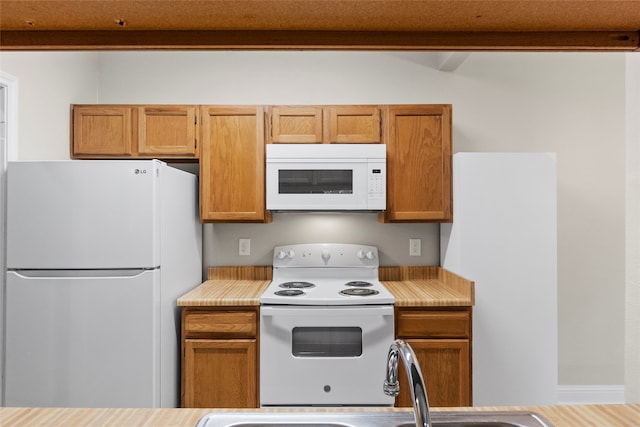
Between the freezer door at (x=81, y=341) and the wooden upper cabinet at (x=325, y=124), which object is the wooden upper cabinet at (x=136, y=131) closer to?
the wooden upper cabinet at (x=325, y=124)

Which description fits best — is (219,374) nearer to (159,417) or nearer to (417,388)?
(159,417)

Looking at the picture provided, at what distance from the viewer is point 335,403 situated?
2371 mm

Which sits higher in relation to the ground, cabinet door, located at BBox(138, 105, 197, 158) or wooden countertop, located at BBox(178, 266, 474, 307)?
cabinet door, located at BBox(138, 105, 197, 158)

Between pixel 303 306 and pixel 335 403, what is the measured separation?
56cm

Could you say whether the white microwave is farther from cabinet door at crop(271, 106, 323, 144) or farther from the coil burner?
the coil burner

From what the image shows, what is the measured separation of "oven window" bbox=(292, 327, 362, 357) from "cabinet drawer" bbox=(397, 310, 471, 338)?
0.27m

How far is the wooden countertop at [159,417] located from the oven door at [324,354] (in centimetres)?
138

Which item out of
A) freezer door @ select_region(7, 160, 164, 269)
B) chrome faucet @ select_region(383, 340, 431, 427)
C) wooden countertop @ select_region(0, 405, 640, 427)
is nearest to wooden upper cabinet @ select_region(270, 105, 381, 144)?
freezer door @ select_region(7, 160, 164, 269)

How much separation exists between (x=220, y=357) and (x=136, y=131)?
5.01 feet

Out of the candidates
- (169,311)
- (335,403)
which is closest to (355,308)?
(335,403)

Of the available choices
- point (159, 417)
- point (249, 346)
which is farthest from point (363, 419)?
point (249, 346)

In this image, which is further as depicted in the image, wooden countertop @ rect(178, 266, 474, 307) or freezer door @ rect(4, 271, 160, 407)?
wooden countertop @ rect(178, 266, 474, 307)

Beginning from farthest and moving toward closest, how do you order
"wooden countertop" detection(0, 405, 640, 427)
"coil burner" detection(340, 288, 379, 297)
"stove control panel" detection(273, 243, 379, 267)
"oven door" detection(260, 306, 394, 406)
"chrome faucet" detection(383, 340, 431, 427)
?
"stove control panel" detection(273, 243, 379, 267) → "coil burner" detection(340, 288, 379, 297) → "oven door" detection(260, 306, 394, 406) → "wooden countertop" detection(0, 405, 640, 427) → "chrome faucet" detection(383, 340, 431, 427)

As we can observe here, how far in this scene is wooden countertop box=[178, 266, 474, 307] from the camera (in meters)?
2.42
